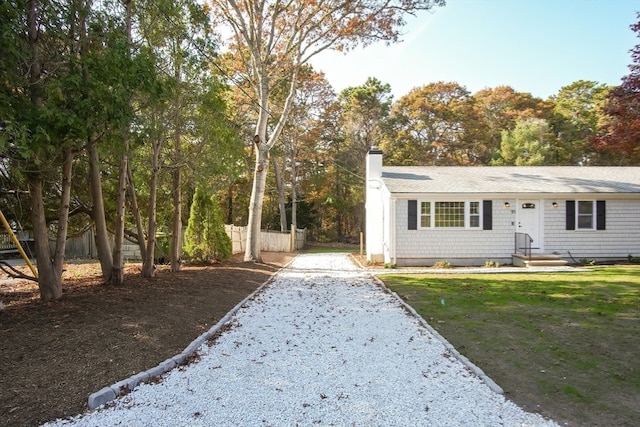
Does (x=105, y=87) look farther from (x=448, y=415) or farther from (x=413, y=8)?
(x=413, y=8)

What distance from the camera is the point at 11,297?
27.6ft

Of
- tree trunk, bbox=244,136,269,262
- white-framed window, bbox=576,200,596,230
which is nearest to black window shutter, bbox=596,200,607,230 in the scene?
white-framed window, bbox=576,200,596,230

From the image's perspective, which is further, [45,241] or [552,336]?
[45,241]

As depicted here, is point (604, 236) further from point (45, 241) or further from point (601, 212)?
point (45, 241)

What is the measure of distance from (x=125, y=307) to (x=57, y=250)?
1.97 metres

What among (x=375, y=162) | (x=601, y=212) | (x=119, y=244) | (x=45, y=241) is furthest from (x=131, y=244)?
(x=601, y=212)

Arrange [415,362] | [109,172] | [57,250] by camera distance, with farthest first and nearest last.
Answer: [109,172], [57,250], [415,362]

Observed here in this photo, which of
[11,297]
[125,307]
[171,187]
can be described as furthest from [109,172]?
[125,307]

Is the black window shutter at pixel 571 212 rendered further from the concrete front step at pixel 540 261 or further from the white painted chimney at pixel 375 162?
the white painted chimney at pixel 375 162

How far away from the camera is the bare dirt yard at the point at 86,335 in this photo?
3658mm

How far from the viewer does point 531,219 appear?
49.8 feet

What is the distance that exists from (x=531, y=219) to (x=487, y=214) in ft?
5.66

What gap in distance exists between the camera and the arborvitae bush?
49.7 feet

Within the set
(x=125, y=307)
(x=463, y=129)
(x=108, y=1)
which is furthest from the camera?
(x=463, y=129)
